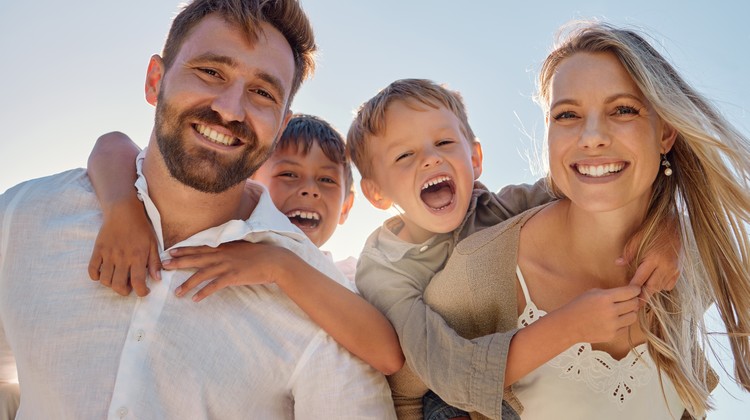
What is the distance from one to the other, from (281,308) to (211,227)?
56 cm

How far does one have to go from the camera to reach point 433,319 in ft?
8.89

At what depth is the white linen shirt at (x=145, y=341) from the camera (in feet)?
7.91

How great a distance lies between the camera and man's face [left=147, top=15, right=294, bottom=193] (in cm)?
279

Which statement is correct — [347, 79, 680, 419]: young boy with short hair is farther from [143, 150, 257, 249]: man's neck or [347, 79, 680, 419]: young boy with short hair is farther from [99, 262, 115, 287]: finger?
[99, 262, 115, 287]: finger

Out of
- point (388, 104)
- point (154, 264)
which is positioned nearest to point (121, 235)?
point (154, 264)

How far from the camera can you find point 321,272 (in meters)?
2.88

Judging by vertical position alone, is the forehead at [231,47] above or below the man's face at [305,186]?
above

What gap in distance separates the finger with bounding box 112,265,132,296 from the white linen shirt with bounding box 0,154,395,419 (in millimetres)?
53

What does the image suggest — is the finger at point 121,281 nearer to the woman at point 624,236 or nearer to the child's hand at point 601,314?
the woman at point 624,236

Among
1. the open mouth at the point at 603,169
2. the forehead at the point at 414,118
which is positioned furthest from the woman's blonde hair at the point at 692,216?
the forehead at the point at 414,118

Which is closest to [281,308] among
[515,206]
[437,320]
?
[437,320]

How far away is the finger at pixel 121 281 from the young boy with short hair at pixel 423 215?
1.16m

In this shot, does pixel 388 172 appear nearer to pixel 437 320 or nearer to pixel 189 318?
pixel 437 320

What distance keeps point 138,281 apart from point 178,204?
19.9 inches
